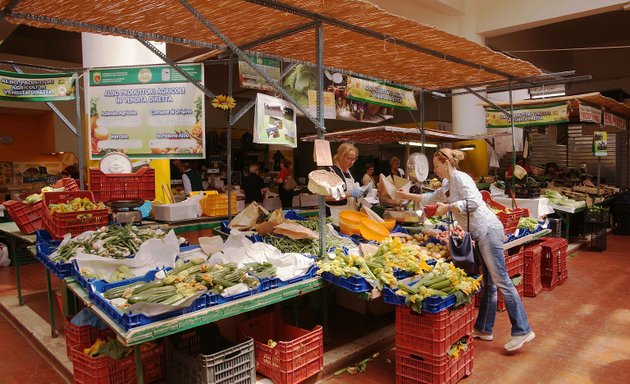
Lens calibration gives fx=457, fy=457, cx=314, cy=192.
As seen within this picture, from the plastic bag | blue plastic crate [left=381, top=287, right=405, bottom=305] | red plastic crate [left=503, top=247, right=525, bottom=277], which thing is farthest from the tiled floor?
the plastic bag

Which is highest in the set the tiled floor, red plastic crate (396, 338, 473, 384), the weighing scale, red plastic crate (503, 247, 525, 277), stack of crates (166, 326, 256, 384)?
the weighing scale

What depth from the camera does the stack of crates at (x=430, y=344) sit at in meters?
3.63

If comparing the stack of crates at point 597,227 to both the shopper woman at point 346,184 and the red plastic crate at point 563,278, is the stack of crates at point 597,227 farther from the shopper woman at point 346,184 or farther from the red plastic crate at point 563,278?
the shopper woman at point 346,184

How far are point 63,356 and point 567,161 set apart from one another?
45.9 ft

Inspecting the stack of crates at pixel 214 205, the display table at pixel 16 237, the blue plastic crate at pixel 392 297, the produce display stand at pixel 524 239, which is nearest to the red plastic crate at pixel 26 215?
the display table at pixel 16 237

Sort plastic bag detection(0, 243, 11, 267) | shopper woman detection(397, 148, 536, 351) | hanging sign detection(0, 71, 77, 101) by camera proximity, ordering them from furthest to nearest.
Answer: plastic bag detection(0, 243, 11, 267) < hanging sign detection(0, 71, 77, 101) < shopper woman detection(397, 148, 536, 351)

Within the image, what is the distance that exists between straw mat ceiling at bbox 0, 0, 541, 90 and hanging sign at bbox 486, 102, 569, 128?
476 centimetres

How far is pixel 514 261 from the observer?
6.06 m

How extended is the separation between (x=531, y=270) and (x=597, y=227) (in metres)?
4.44

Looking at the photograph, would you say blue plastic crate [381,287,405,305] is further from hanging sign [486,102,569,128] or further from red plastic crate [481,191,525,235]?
hanging sign [486,102,569,128]

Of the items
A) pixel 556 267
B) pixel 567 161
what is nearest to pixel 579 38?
pixel 567 161

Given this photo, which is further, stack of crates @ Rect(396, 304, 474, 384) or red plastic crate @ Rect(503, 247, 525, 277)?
red plastic crate @ Rect(503, 247, 525, 277)

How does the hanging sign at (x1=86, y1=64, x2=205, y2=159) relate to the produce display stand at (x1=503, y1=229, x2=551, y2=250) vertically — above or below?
above

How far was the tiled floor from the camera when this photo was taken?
412 cm
